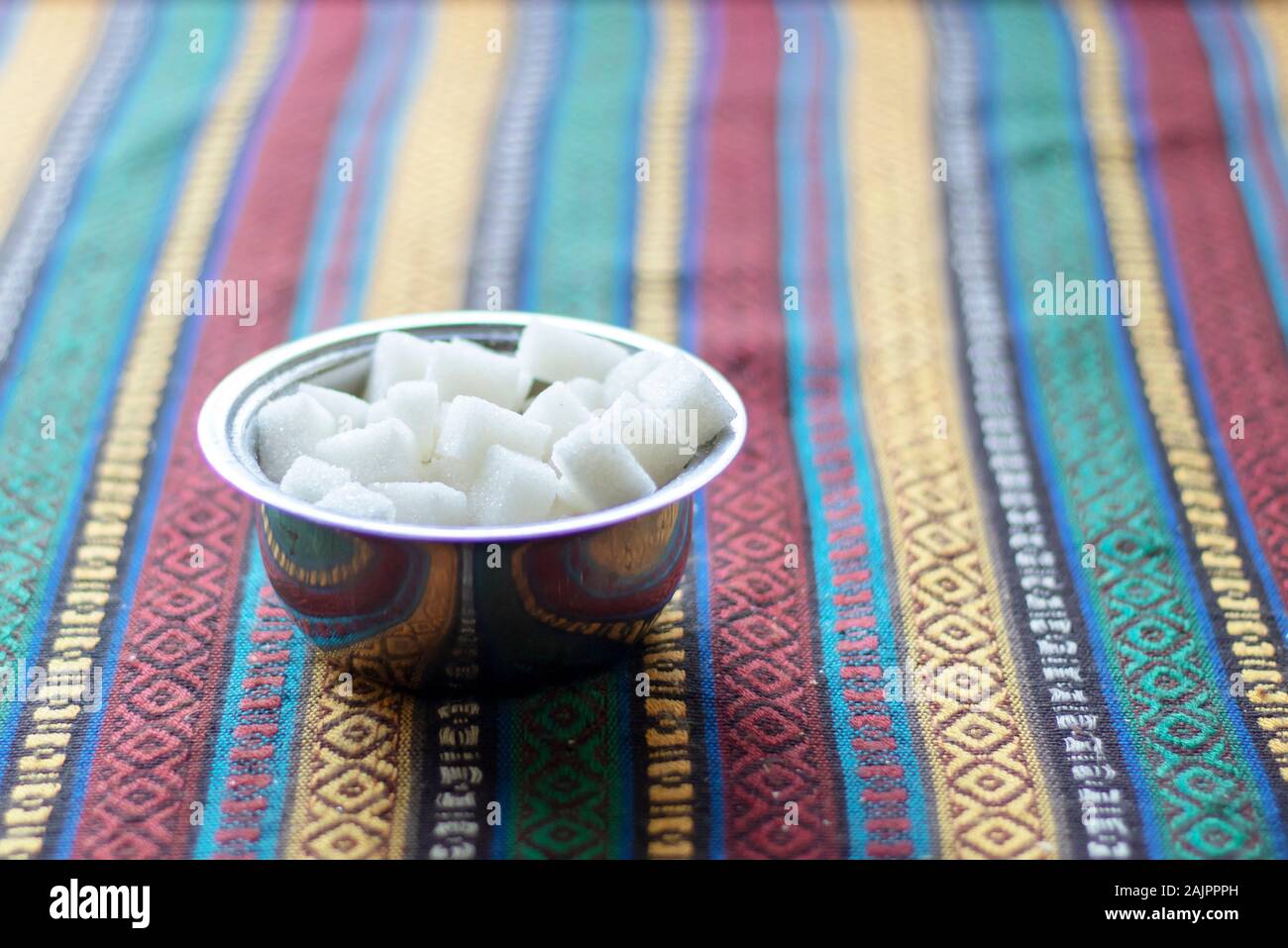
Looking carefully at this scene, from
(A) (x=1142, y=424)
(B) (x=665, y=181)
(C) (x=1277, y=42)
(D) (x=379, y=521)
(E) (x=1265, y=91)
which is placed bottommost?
(D) (x=379, y=521)

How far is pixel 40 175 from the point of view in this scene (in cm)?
164

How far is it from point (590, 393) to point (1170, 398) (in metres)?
0.60

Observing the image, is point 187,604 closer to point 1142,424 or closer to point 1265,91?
point 1142,424

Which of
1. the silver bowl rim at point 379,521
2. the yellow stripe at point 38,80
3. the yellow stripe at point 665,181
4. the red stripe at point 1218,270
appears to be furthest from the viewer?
the yellow stripe at point 38,80

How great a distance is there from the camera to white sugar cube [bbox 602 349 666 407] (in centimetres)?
Answer: 96

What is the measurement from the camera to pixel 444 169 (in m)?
1.67

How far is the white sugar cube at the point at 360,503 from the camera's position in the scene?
81 centimetres

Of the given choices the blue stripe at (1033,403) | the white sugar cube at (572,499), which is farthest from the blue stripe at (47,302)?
the blue stripe at (1033,403)

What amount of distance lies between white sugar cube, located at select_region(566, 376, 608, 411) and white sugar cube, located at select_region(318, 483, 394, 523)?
0.60ft

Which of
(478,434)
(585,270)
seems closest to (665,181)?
(585,270)

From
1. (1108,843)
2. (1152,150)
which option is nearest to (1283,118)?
(1152,150)

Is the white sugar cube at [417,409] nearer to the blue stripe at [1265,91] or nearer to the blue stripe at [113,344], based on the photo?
the blue stripe at [113,344]

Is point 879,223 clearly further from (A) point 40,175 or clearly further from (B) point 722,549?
(A) point 40,175
